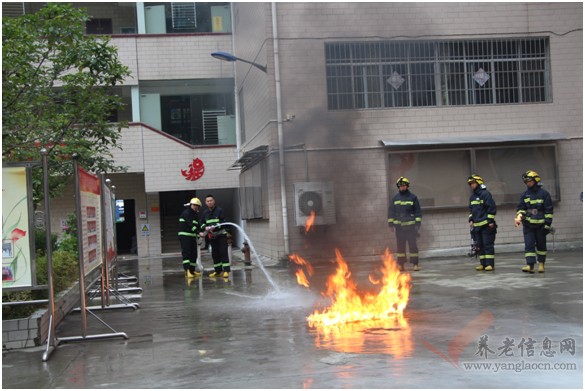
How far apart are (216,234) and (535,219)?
5.79 metres

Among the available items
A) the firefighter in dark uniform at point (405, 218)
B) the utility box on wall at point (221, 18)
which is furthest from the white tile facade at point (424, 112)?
the utility box on wall at point (221, 18)

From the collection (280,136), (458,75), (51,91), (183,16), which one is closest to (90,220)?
(51,91)

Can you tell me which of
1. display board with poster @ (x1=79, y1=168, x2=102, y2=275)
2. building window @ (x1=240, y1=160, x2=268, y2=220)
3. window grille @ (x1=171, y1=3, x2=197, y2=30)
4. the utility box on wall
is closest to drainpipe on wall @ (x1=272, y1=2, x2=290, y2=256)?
building window @ (x1=240, y1=160, x2=268, y2=220)

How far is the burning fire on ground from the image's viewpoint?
6.09 metres

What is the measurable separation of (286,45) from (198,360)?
9.29 meters

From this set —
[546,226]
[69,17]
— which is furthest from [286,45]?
[546,226]

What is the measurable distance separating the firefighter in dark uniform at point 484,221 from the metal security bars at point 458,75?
378 centimetres

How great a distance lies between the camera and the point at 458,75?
1540cm

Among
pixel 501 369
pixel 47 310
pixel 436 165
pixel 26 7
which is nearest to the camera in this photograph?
pixel 501 369

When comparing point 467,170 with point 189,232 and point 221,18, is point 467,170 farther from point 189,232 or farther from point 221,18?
point 221,18

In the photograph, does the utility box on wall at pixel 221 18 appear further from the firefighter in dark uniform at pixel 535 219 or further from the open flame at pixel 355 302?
the firefighter in dark uniform at pixel 535 219

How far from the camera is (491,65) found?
611 inches

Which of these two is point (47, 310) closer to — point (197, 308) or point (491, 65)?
point (197, 308)

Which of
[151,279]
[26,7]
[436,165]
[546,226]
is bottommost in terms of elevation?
[151,279]
